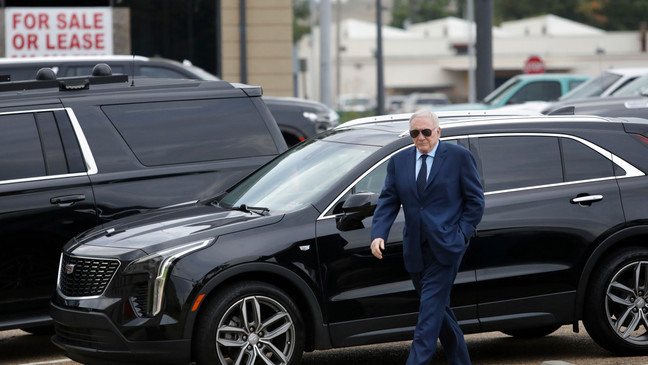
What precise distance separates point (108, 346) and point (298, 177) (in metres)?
1.71

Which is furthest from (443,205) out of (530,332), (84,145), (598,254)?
(84,145)

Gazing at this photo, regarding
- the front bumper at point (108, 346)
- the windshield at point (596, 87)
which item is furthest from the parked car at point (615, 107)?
the front bumper at point (108, 346)

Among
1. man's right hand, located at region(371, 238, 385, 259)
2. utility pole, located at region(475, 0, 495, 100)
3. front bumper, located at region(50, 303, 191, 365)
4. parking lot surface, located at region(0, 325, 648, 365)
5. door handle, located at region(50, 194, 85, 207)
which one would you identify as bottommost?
parking lot surface, located at region(0, 325, 648, 365)

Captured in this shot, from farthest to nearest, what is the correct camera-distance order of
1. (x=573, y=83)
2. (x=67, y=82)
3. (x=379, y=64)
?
1. (x=379, y=64)
2. (x=573, y=83)
3. (x=67, y=82)

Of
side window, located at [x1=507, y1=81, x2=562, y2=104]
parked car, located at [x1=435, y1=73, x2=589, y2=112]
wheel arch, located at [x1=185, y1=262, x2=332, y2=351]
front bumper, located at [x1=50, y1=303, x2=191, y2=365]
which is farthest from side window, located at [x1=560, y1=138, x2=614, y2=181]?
side window, located at [x1=507, y1=81, x2=562, y2=104]

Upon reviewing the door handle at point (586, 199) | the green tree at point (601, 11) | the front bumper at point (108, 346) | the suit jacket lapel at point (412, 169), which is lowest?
the front bumper at point (108, 346)

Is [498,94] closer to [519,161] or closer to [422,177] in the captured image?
[519,161]

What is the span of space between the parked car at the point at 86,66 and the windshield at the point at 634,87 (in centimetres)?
644

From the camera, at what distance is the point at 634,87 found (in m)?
17.5

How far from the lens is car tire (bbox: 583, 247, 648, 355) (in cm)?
756

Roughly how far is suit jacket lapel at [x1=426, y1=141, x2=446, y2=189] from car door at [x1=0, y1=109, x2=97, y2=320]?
2867 mm

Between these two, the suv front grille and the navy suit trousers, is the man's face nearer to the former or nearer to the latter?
A: the navy suit trousers

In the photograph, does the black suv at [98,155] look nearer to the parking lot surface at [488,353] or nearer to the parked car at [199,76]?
the parking lot surface at [488,353]

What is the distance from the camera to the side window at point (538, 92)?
74.7 feet
